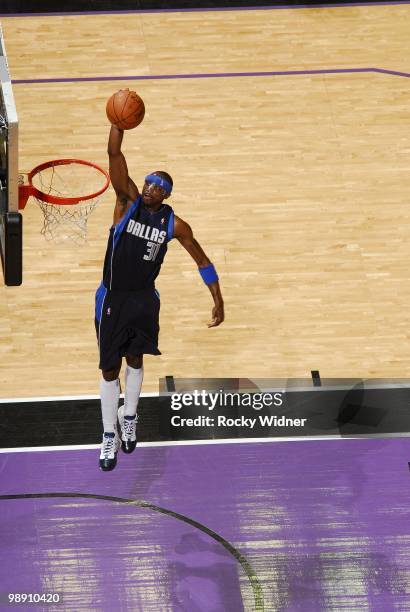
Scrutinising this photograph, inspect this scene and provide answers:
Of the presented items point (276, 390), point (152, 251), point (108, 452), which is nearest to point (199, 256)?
point (152, 251)

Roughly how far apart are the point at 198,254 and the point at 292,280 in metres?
3.28

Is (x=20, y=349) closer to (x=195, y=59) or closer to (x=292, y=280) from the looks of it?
(x=292, y=280)

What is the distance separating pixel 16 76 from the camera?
16.3 meters

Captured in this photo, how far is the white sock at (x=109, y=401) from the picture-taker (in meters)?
11.0

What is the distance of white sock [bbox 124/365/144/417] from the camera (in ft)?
36.4

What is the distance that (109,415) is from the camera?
439 inches

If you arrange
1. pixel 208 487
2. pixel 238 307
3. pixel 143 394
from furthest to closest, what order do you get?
pixel 238 307
pixel 143 394
pixel 208 487

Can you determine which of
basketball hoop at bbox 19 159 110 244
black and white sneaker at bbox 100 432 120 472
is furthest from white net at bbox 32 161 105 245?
black and white sneaker at bbox 100 432 120 472

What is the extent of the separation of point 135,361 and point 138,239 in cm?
121

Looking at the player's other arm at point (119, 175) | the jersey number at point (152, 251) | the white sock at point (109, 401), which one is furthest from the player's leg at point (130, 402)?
the player's other arm at point (119, 175)

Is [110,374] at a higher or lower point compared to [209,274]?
lower

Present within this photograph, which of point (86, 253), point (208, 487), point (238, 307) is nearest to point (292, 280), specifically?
point (238, 307)

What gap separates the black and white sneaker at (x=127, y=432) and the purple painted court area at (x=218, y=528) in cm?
10

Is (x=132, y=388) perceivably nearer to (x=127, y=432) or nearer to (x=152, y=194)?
(x=127, y=432)
